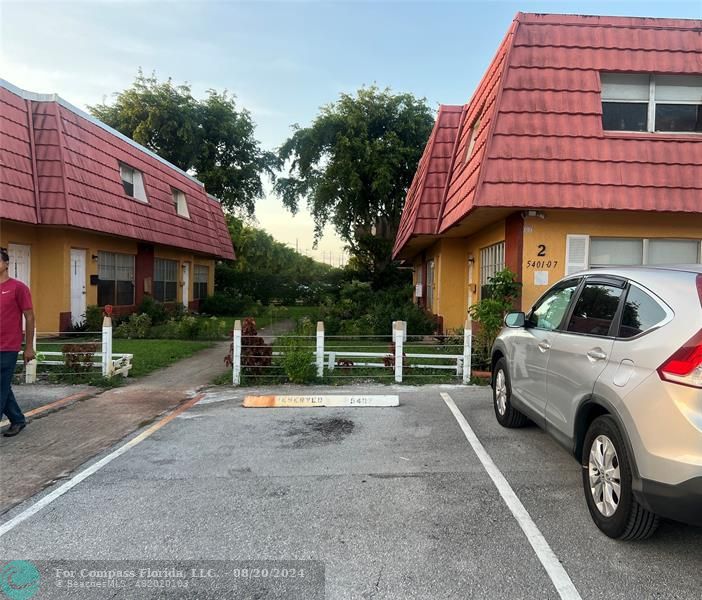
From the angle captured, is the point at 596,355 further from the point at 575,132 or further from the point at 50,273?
the point at 50,273

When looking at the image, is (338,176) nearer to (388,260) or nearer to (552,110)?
(388,260)

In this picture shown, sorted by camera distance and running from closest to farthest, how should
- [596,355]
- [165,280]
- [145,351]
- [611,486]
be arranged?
[611,486]
[596,355]
[145,351]
[165,280]

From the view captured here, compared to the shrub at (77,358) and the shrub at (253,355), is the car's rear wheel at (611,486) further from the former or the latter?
the shrub at (77,358)

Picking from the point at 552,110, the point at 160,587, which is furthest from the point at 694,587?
the point at 552,110

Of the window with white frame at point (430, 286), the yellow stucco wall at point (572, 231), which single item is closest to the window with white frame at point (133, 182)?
the window with white frame at point (430, 286)

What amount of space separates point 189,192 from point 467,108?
12822 mm

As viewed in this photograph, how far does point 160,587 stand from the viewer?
2.80 meters

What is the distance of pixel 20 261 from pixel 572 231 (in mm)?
12856

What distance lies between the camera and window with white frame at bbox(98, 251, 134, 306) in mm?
14992

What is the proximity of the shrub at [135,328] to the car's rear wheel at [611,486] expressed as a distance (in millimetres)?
12844

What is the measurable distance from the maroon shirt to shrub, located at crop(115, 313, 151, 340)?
28.6 feet

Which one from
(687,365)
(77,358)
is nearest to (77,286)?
(77,358)

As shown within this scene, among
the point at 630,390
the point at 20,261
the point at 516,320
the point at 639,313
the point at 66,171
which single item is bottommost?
the point at 630,390

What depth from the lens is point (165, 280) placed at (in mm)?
19359
